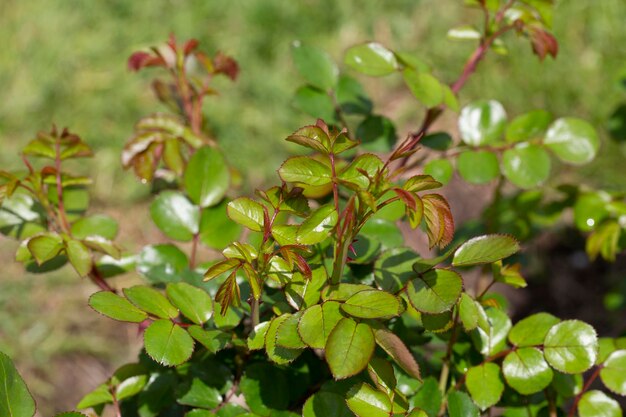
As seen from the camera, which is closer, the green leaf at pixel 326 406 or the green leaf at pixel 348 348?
the green leaf at pixel 348 348

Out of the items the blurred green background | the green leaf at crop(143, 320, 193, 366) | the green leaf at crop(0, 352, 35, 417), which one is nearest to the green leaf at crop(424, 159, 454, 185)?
the green leaf at crop(143, 320, 193, 366)

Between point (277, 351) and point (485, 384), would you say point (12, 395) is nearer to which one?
point (277, 351)

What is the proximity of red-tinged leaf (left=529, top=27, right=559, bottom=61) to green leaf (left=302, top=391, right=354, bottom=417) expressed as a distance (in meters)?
0.63

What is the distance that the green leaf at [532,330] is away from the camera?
0.94m

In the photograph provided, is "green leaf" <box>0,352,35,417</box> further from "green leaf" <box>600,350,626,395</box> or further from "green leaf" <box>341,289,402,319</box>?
"green leaf" <box>600,350,626,395</box>

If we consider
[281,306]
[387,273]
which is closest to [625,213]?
[387,273]

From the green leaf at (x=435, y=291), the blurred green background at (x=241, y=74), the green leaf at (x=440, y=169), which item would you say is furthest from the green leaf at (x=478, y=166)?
the blurred green background at (x=241, y=74)

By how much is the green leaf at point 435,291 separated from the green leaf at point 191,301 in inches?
9.8

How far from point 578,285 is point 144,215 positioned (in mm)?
1672

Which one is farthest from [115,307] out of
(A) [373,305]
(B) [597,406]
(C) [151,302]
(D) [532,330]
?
(B) [597,406]

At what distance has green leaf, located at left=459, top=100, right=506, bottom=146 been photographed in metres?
1.27

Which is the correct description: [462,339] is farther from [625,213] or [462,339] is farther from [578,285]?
[578,285]

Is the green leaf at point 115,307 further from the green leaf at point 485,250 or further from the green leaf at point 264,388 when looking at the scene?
the green leaf at point 485,250

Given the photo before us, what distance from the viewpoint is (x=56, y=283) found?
272cm
